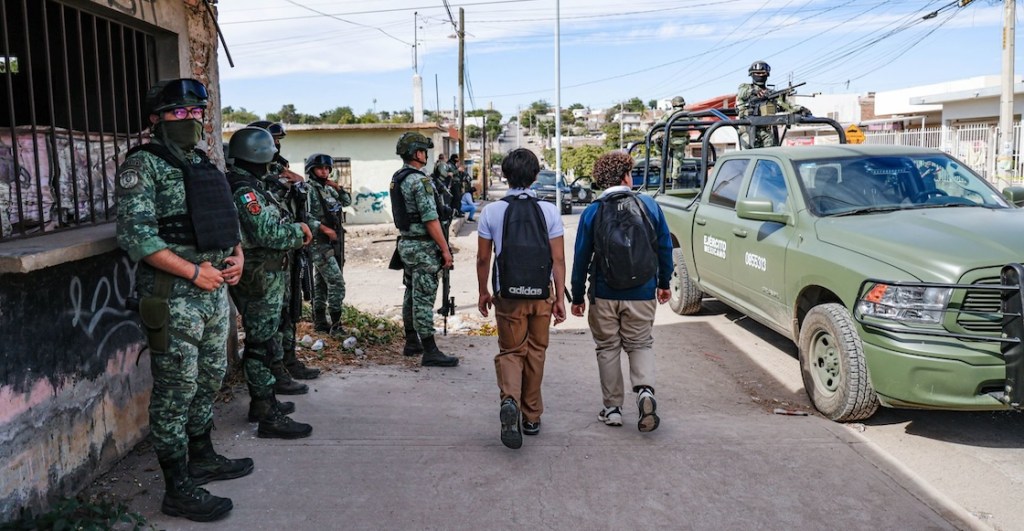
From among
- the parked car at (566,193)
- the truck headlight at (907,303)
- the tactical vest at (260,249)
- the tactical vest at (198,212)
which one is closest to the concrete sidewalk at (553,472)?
the truck headlight at (907,303)

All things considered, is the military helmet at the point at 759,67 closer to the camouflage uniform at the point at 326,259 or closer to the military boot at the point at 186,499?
the camouflage uniform at the point at 326,259

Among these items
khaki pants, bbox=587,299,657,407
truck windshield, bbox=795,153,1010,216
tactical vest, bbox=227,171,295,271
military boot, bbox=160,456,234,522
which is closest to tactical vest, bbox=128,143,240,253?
tactical vest, bbox=227,171,295,271

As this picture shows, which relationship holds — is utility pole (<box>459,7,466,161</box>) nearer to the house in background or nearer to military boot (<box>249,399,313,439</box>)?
the house in background

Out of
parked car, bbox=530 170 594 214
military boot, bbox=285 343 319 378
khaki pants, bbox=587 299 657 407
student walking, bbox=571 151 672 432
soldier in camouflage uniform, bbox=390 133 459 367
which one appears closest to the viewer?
student walking, bbox=571 151 672 432

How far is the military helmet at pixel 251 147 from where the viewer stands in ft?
14.0

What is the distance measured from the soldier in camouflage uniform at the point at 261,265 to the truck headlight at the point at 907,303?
129 inches

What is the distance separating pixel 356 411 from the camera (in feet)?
16.0

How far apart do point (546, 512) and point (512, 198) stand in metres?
1.71

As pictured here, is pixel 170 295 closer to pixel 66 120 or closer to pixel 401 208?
pixel 66 120

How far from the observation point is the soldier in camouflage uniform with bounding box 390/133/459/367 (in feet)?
19.3

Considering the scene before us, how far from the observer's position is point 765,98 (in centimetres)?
971

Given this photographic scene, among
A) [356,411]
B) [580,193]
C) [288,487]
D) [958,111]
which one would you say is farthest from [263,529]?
[958,111]

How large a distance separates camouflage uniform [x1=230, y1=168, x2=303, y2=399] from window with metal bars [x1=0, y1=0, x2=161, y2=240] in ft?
2.76

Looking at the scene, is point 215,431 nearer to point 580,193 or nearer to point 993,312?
point 993,312
